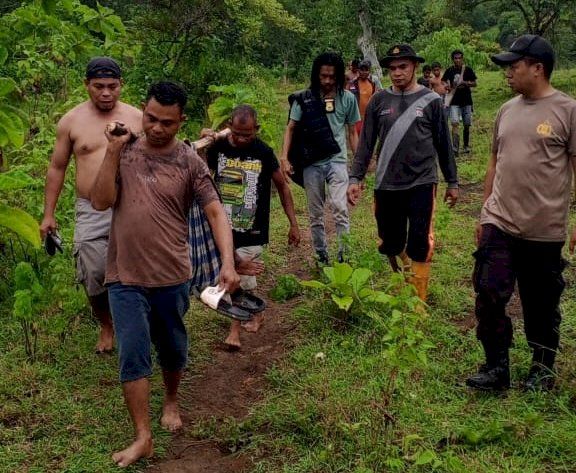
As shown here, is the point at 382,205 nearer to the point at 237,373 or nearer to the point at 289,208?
the point at 289,208

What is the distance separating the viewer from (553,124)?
3.68 metres

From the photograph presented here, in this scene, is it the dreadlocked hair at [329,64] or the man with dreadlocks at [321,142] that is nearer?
the dreadlocked hair at [329,64]

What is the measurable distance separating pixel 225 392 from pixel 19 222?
1.53m

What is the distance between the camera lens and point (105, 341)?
4.78m

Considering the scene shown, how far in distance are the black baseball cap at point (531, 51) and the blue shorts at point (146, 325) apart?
6.65 ft

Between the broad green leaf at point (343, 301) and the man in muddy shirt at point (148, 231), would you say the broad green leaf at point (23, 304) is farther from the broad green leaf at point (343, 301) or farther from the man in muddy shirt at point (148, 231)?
the broad green leaf at point (343, 301)

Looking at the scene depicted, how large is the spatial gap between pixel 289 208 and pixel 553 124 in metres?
2.21

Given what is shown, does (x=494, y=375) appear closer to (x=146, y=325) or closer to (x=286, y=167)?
(x=146, y=325)

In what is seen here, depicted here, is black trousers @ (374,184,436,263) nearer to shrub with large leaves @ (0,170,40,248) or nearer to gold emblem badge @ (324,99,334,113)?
gold emblem badge @ (324,99,334,113)

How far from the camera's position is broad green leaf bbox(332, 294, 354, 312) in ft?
15.2

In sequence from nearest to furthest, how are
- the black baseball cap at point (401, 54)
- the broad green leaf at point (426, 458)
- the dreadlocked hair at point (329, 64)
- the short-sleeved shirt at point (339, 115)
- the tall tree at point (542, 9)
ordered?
the broad green leaf at point (426, 458) → the black baseball cap at point (401, 54) → the dreadlocked hair at point (329, 64) → the short-sleeved shirt at point (339, 115) → the tall tree at point (542, 9)

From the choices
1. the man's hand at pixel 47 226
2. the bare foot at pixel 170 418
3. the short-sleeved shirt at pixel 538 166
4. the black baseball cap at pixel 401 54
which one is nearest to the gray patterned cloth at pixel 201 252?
the bare foot at pixel 170 418

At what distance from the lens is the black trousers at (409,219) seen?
16.4 feet

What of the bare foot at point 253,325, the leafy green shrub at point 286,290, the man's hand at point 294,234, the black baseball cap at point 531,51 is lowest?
the bare foot at point 253,325
